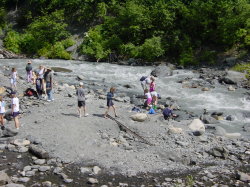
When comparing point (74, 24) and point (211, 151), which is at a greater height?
point (74, 24)

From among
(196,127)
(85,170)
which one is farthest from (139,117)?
(85,170)

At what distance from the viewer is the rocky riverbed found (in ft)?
37.4

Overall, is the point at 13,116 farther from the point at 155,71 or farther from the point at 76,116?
the point at 155,71

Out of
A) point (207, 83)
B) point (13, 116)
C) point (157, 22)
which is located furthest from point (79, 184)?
point (157, 22)

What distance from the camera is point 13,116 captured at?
14695mm

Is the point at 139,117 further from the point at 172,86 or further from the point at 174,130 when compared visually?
the point at 172,86

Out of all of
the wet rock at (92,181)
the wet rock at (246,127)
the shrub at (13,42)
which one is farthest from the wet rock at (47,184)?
the shrub at (13,42)

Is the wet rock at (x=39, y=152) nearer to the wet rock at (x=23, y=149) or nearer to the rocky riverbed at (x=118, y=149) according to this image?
the rocky riverbed at (x=118, y=149)

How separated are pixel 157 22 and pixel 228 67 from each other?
33.1 feet

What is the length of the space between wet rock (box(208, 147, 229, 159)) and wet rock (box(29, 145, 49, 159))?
6.63 m

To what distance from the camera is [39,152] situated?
12430 millimetres

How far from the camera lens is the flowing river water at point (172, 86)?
2017 centimetres

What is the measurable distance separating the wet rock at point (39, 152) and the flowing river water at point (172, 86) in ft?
30.7

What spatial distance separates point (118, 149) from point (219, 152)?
4.17m
